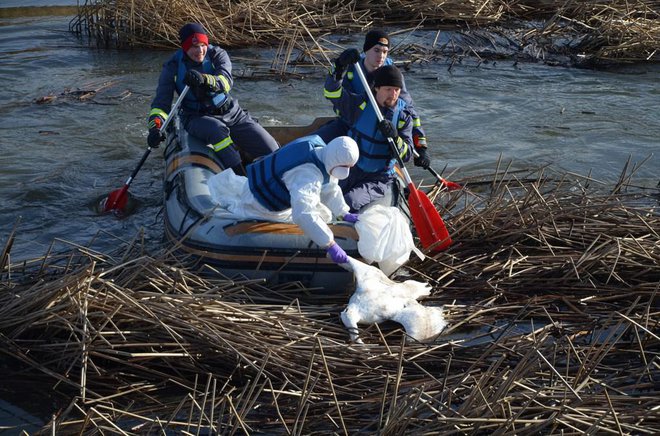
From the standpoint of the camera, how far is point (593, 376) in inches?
202

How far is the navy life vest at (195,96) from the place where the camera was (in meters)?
7.77

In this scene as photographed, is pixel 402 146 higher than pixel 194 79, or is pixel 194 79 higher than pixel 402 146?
pixel 194 79

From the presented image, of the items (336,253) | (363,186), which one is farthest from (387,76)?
(336,253)

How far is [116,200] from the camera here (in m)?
7.96

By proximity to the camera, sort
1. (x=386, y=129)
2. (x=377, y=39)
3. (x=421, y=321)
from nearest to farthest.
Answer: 1. (x=421, y=321)
2. (x=386, y=129)
3. (x=377, y=39)

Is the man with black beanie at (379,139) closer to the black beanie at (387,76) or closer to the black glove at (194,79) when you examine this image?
the black beanie at (387,76)

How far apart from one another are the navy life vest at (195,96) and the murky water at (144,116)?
3.23ft

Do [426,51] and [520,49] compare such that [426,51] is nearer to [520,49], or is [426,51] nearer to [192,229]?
[520,49]

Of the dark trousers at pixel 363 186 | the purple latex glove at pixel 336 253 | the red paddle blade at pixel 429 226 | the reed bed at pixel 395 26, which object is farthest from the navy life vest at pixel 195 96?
the reed bed at pixel 395 26

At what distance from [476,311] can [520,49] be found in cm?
865

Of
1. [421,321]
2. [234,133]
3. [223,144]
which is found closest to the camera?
[421,321]

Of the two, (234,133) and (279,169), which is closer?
(279,169)

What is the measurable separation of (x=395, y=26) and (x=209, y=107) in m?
7.13

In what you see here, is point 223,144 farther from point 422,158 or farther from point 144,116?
point 144,116
